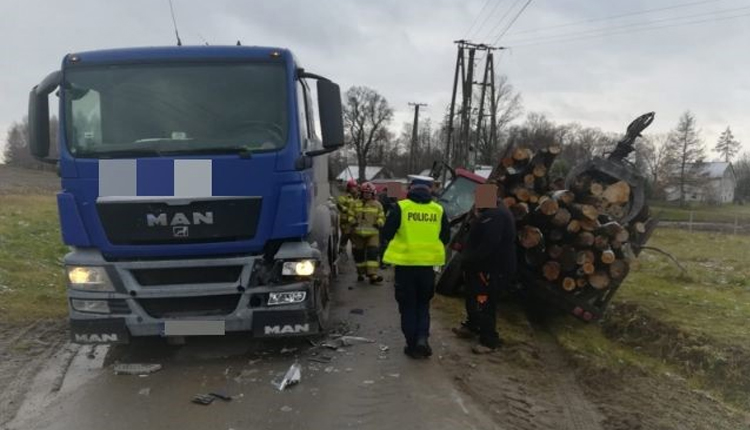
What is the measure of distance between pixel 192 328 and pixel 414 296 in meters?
2.04

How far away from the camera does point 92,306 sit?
539 centimetres

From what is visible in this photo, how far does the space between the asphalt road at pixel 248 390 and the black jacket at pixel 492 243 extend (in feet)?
3.15

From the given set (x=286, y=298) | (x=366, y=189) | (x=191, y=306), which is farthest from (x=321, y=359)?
(x=366, y=189)

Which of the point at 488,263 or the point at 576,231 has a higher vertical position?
the point at 576,231

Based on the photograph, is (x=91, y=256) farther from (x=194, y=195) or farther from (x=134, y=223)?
(x=194, y=195)

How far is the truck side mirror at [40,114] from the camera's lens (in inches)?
212

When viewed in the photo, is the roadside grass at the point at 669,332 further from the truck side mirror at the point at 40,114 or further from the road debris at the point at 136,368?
the truck side mirror at the point at 40,114

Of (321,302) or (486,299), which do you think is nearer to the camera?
(321,302)

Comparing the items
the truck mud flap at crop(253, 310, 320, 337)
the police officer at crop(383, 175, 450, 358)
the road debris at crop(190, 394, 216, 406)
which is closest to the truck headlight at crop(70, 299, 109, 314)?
the road debris at crop(190, 394, 216, 406)

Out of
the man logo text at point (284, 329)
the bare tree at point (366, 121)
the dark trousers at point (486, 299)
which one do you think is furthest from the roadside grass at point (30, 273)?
the bare tree at point (366, 121)

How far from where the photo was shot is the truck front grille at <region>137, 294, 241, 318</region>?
546cm

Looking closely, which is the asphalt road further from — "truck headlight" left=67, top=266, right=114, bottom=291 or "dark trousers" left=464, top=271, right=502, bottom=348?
"truck headlight" left=67, top=266, right=114, bottom=291

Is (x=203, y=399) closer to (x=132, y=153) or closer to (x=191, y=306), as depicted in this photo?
(x=191, y=306)

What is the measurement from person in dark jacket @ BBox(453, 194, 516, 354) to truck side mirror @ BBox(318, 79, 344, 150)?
1781mm
